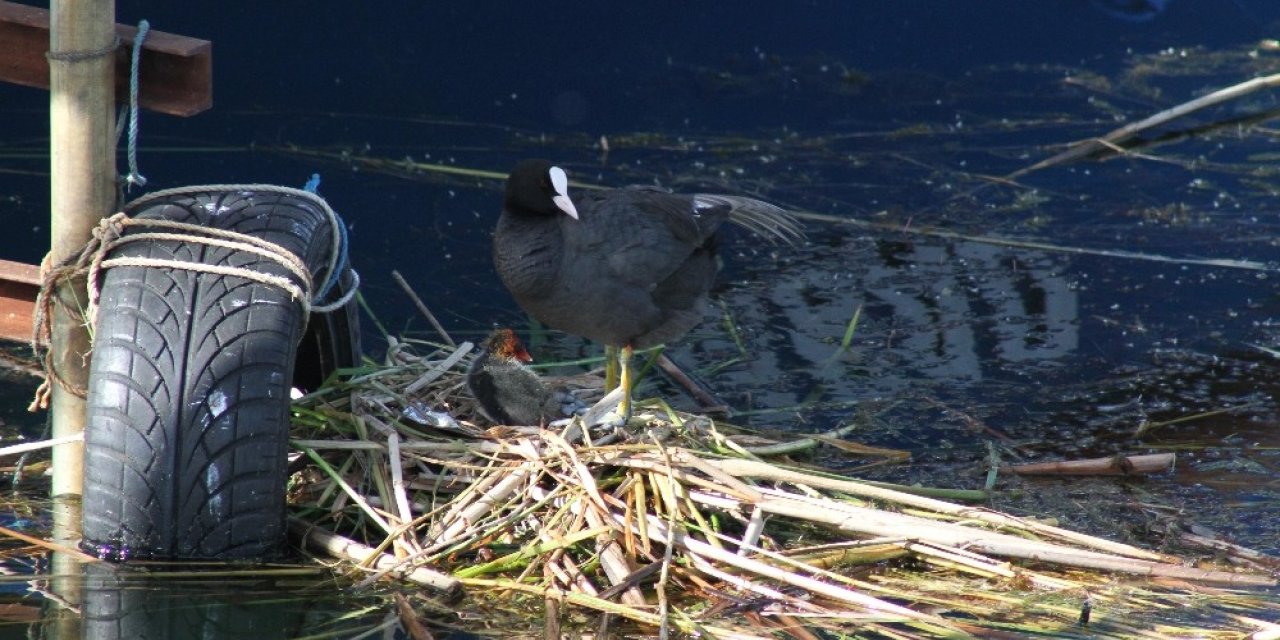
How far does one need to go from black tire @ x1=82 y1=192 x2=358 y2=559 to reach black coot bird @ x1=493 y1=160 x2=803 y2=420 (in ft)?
3.01

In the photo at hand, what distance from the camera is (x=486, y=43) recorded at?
25.1 ft

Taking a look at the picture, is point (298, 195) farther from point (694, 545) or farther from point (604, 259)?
point (694, 545)

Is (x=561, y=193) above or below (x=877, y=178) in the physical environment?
below

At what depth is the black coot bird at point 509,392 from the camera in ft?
12.6

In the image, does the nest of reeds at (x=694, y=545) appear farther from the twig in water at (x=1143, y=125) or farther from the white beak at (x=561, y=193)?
the twig in water at (x=1143, y=125)

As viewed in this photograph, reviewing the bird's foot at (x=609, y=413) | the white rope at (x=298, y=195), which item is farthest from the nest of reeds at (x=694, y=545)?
the white rope at (x=298, y=195)

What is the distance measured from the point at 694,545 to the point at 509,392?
0.85m

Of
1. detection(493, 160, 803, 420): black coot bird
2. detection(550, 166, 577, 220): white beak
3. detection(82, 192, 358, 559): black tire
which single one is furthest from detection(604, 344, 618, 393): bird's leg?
detection(82, 192, 358, 559): black tire

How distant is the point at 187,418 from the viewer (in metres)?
3.16

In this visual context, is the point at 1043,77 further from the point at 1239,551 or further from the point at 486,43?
the point at 1239,551

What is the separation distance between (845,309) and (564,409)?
166cm

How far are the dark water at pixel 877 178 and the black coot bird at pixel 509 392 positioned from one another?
2.42 ft

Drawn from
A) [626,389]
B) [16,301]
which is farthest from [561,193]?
[16,301]

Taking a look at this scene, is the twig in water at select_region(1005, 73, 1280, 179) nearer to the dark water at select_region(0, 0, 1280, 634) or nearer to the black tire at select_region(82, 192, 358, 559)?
the dark water at select_region(0, 0, 1280, 634)
